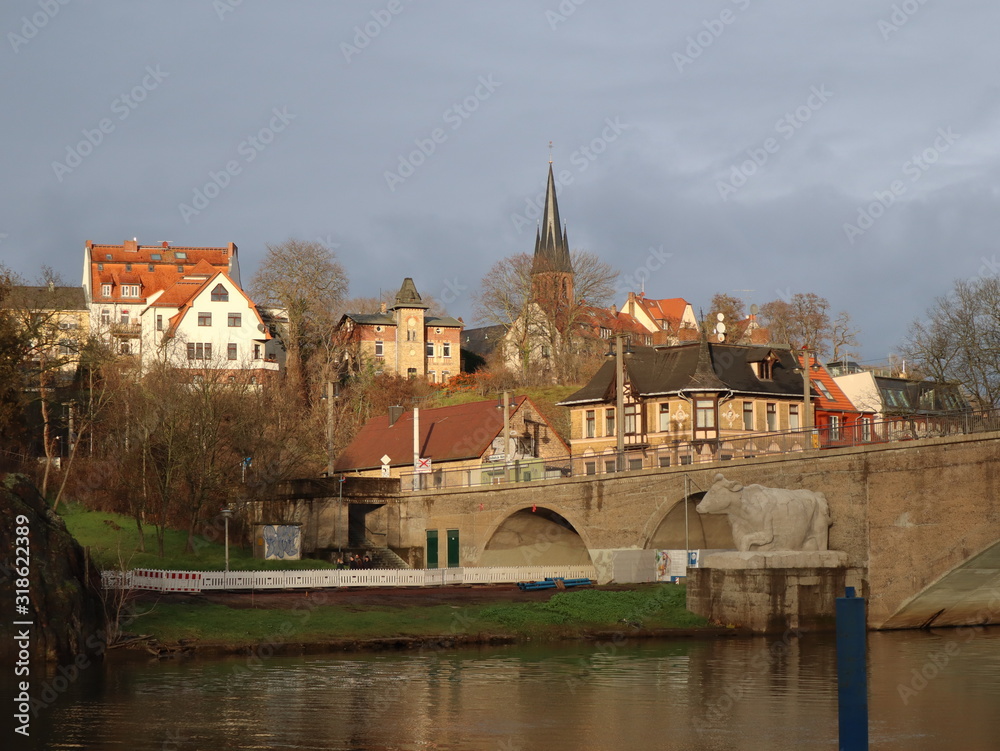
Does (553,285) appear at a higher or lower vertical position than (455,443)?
higher

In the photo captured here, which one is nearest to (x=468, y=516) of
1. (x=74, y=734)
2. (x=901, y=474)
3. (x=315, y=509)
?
(x=315, y=509)

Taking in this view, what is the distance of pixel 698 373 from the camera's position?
63.9 metres

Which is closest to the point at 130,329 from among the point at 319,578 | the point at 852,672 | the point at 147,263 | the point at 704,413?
the point at 147,263

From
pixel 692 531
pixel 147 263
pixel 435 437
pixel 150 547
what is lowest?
pixel 150 547

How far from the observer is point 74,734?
22.6 m

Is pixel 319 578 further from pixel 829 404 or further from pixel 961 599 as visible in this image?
pixel 829 404

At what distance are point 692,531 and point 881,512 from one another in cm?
1220

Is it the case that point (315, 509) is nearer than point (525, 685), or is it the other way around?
point (525, 685)

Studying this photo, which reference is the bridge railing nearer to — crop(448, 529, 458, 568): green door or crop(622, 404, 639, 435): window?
crop(622, 404, 639, 435): window

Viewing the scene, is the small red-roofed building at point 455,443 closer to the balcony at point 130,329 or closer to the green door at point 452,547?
the green door at point 452,547

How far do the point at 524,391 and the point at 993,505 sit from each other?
62.0 metres

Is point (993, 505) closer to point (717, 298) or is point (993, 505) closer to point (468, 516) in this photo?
point (468, 516)

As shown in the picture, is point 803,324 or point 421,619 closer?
point 421,619

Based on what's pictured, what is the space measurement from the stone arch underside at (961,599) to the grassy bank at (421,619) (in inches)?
269
